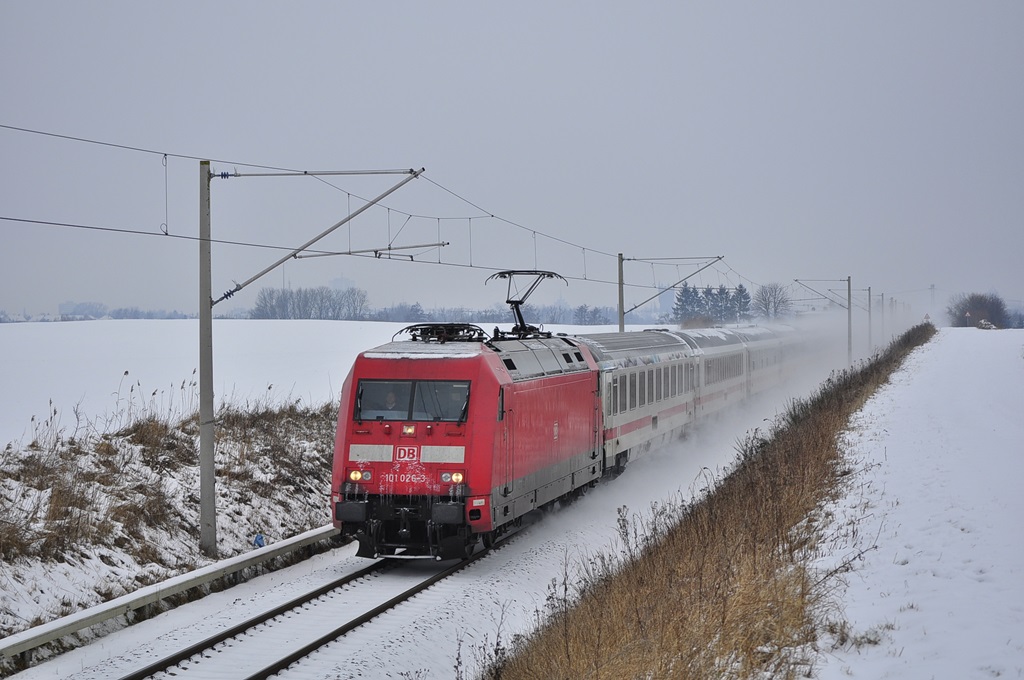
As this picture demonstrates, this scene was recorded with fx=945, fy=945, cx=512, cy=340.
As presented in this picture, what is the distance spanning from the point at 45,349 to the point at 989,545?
127ft

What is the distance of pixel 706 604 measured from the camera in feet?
27.5

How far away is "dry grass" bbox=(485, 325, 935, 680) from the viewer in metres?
7.55

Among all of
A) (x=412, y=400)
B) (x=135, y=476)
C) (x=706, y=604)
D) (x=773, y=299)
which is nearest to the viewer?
(x=706, y=604)

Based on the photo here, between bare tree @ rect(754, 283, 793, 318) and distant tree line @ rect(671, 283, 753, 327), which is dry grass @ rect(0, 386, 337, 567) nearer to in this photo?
bare tree @ rect(754, 283, 793, 318)

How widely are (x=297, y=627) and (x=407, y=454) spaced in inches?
121

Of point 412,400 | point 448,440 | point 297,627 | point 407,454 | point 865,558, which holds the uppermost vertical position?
point 412,400

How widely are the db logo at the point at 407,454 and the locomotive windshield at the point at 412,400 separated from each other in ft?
1.42

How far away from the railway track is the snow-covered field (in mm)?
343

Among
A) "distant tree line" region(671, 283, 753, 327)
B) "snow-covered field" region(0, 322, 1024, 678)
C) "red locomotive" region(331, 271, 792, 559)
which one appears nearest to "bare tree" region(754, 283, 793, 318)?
"distant tree line" region(671, 283, 753, 327)

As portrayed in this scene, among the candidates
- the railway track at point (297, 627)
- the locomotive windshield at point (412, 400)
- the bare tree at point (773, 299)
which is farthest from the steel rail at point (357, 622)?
the bare tree at point (773, 299)

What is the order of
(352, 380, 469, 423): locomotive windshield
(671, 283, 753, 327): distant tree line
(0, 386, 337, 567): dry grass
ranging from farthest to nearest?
(671, 283, 753, 327): distant tree line → (352, 380, 469, 423): locomotive windshield → (0, 386, 337, 567): dry grass

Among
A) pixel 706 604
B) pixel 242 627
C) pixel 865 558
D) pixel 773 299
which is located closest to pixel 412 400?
pixel 242 627

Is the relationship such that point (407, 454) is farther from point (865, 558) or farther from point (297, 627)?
point (865, 558)

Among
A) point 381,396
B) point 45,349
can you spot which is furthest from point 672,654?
point 45,349
